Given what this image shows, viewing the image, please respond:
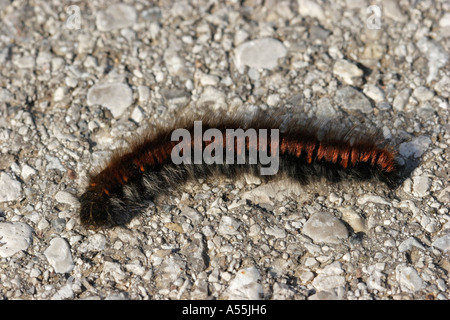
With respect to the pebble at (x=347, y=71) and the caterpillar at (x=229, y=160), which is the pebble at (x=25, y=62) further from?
the pebble at (x=347, y=71)

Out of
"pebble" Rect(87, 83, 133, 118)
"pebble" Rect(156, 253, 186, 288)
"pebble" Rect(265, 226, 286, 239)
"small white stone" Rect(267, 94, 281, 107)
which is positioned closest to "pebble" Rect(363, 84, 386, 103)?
"small white stone" Rect(267, 94, 281, 107)

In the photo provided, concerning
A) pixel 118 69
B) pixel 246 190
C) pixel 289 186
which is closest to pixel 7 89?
pixel 118 69

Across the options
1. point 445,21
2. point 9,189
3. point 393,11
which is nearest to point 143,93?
point 9,189

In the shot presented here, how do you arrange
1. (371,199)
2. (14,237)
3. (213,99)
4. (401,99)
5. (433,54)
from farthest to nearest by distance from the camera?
1. (433,54)
2. (213,99)
3. (401,99)
4. (371,199)
5. (14,237)

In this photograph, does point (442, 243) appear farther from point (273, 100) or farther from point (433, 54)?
point (433, 54)

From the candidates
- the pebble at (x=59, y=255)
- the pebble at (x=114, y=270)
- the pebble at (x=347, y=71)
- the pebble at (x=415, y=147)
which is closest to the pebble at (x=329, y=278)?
the pebble at (x=415, y=147)

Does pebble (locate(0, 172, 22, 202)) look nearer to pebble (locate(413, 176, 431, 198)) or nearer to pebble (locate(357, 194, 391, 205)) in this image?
pebble (locate(357, 194, 391, 205))
